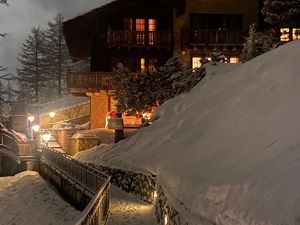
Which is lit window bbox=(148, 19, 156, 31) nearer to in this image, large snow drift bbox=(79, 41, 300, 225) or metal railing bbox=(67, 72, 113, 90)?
metal railing bbox=(67, 72, 113, 90)

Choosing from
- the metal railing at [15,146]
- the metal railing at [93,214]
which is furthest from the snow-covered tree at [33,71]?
the metal railing at [93,214]

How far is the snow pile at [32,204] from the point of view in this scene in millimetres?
21344

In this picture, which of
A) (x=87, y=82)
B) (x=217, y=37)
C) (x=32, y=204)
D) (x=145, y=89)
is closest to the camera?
(x=32, y=204)

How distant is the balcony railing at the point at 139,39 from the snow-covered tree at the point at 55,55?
37.5m

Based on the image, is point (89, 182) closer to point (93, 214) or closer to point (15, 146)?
point (93, 214)

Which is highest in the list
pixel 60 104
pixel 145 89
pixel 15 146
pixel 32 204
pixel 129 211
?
pixel 145 89

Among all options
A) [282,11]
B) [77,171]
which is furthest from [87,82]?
[282,11]

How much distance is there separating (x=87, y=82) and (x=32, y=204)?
12.4 m

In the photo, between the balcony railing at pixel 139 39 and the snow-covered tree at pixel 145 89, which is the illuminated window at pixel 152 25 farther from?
the snow-covered tree at pixel 145 89

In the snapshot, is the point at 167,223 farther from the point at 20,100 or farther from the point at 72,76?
the point at 20,100

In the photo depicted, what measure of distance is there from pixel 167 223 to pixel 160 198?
1932 mm

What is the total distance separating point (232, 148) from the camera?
41.2 feet

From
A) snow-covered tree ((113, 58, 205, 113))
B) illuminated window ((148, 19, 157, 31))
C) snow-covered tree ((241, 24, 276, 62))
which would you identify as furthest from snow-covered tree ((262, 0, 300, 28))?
illuminated window ((148, 19, 157, 31))

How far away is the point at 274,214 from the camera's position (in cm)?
696
